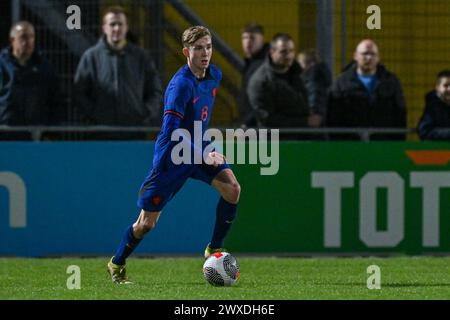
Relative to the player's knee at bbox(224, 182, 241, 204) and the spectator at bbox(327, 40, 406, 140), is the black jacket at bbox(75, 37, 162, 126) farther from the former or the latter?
the player's knee at bbox(224, 182, 241, 204)

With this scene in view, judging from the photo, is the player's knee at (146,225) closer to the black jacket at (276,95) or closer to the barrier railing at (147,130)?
the barrier railing at (147,130)

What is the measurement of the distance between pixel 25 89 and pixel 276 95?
269 centimetres

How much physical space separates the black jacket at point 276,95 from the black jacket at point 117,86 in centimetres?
106

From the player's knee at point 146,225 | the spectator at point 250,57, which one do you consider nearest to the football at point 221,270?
the player's knee at point 146,225

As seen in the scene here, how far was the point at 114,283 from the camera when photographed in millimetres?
11109

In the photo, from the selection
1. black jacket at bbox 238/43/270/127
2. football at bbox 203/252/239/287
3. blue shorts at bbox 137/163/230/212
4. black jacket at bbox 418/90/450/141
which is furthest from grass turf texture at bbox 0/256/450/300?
black jacket at bbox 238/43/270/127

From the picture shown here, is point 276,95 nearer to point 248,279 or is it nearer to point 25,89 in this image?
point 25,89

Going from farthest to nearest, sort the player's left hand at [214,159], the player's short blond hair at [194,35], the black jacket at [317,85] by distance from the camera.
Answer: the black jacket at [317,85], the player's short blond hair at [194,35], the player's left hand at [214,159]

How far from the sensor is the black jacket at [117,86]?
45.9 feet

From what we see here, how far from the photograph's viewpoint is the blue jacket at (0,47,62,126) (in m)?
14.0

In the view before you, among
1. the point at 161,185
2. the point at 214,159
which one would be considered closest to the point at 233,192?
the point at 161,185

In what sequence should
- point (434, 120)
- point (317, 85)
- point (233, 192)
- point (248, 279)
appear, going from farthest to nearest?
point (317, 85), point (434, 120), point (248, 279), point (233, 192)

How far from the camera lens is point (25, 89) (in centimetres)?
1407
